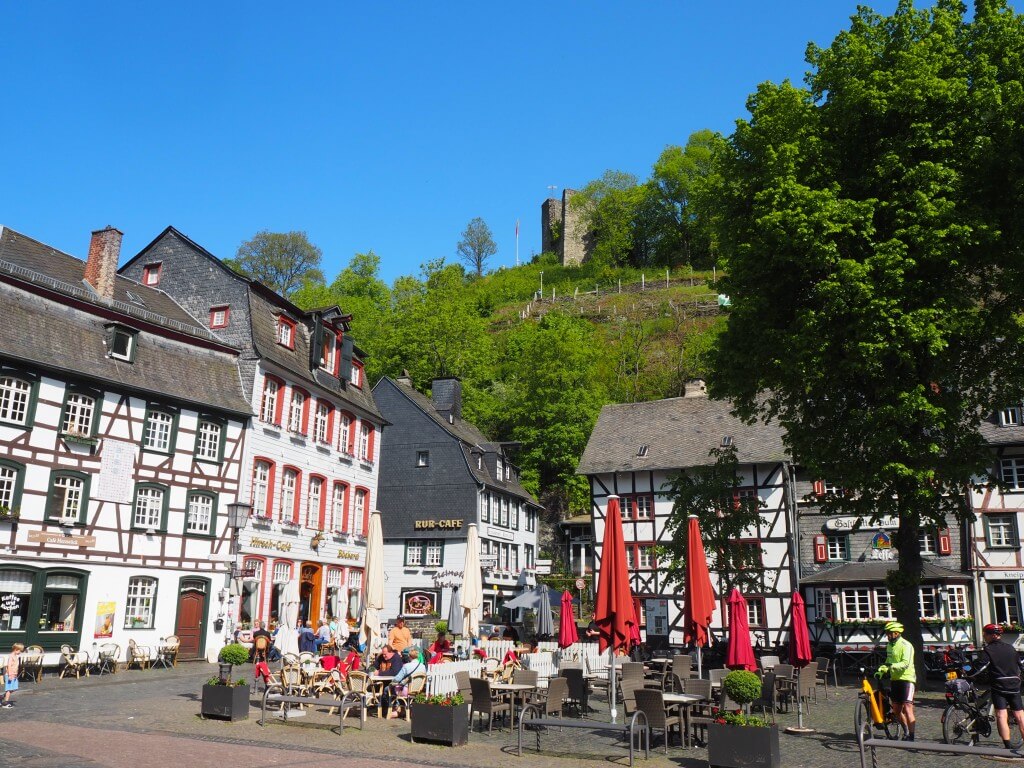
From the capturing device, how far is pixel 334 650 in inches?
846

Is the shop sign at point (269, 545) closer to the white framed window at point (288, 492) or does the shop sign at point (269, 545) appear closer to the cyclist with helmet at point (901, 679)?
the white framed window at point (288, 492)

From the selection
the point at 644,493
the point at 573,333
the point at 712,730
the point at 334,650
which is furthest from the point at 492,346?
the point at 712,730

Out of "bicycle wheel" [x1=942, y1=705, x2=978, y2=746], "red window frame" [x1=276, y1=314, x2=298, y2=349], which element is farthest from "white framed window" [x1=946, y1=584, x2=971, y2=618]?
"red window frame" [x1=276, y1=314, x2=298, y2=349]

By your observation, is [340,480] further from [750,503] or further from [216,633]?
[750,503]

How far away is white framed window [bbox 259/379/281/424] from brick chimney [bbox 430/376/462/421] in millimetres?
16108

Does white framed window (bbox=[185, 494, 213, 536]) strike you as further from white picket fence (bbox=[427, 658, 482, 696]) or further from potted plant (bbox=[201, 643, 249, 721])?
white picket fence (bbox=[427, 658, 482, 696])

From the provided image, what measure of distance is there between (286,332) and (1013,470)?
2534 cm

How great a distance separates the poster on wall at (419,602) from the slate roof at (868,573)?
1640cm

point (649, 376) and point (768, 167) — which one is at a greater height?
point (649, 376)

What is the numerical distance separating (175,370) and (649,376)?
4073cm

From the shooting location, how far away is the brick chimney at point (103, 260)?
2683cm

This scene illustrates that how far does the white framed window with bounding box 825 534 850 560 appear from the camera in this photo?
31.2m

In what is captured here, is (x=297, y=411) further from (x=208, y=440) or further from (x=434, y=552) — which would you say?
(x=434, y=552)

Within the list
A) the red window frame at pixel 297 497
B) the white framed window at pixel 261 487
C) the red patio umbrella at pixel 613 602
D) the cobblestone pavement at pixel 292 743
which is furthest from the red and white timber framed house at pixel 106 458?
the red patio umbrella at pixel 613 602
